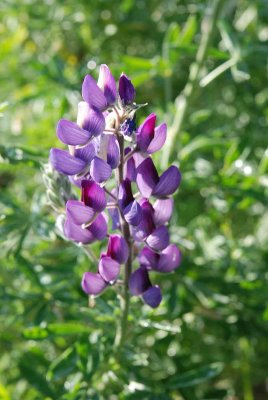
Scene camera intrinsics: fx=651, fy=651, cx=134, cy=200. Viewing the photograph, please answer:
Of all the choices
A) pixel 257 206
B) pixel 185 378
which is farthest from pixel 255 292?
pixel 257 206

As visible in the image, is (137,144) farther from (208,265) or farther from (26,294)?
(208,265)

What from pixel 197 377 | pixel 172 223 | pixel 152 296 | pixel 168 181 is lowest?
pixel 197 377

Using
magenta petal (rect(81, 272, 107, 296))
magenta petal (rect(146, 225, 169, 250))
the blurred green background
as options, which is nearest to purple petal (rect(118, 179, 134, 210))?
magenta petal (rect(146, 225, 169, 250))

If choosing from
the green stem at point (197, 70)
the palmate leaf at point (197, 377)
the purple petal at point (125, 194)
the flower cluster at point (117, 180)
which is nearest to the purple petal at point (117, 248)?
the flower cluster at point (117, 180)

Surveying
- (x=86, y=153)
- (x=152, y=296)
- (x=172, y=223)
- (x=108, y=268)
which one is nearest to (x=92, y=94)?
(x=86, y=153)

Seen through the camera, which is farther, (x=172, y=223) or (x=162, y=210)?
(x=172, y=223)

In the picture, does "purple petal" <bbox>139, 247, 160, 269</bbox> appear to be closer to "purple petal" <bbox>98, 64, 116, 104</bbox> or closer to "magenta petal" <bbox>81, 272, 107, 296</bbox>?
"magenta petal" <bbox>81, 272, 107, 296</bbox>

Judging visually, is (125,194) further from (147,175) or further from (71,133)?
(71,133)

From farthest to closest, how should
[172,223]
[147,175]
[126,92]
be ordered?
[172,223] < [147,175] < [126,92]
